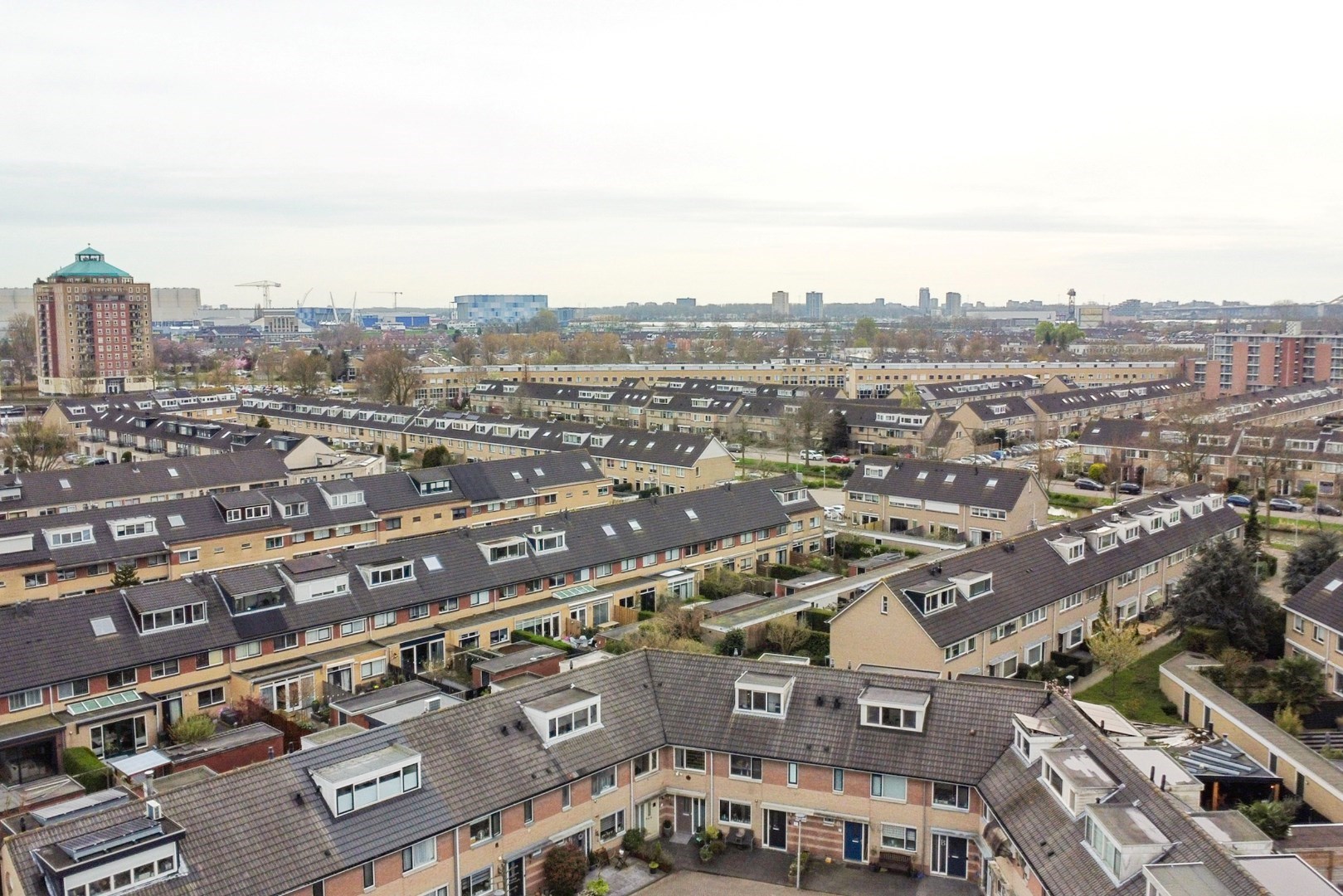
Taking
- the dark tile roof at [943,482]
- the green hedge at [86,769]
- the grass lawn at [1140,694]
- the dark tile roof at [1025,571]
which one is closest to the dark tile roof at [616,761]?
the dark tile roof at [1025,571]

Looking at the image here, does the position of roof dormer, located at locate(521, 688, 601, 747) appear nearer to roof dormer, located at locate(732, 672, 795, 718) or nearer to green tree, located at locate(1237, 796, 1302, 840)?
roof dormer, located at locate(732, 672, 795, 718)

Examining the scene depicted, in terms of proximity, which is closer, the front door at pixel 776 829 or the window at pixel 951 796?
the window at pixel 951 796

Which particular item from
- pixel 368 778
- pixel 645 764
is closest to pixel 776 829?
pixel 645 764

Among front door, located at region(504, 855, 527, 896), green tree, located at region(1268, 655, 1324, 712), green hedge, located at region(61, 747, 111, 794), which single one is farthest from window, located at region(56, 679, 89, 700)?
→ green tree, located at region(1268, 655, 1324, 712)

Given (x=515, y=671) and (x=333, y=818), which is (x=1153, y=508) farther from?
(x=333, y=818)

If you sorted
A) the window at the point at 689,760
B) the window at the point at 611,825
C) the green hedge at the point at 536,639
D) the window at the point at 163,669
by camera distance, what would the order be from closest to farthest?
the window at the point at 611,825 → the window at the point at 689,760 → the window at the point at 163,669 → the green hedge at the point at 536,639

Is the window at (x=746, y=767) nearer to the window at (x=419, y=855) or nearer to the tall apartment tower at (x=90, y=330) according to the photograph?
the window at (x=419, y=855)

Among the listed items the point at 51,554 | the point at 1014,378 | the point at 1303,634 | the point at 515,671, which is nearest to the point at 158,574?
the point at 51,554
